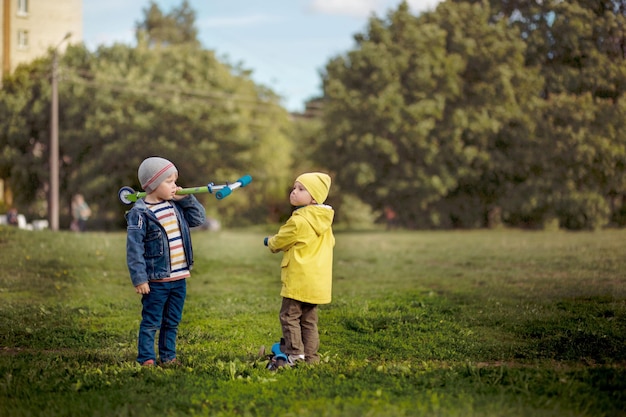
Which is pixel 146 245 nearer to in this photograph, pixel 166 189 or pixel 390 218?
pixel 166 189

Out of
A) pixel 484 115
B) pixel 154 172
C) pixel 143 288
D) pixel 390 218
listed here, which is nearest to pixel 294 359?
pixel 143 288

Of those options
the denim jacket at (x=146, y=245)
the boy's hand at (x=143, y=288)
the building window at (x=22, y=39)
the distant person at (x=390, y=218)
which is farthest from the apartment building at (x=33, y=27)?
the boy's hand at (x=143, y=288)

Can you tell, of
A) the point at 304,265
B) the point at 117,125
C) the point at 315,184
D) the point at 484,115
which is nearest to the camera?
the point at 304,265

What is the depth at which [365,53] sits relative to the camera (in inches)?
1427

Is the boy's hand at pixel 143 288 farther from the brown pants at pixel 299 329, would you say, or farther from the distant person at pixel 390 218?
the distant person at pixel 390 218

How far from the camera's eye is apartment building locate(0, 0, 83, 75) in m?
42.5

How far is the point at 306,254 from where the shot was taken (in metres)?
7.04

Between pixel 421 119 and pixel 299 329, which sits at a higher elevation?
pixel 421 119

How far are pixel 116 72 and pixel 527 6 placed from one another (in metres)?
30.1

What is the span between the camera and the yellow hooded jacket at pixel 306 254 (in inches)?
274

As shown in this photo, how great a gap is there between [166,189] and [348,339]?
108 inches

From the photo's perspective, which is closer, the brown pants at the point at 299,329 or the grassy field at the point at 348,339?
the grassy field at the point at 348,339

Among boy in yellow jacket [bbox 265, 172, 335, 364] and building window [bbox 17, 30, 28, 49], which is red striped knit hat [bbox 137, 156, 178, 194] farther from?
building window [bbox 17, 30, 28, 49]

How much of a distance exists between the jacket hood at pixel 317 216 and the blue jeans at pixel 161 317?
122 cm
